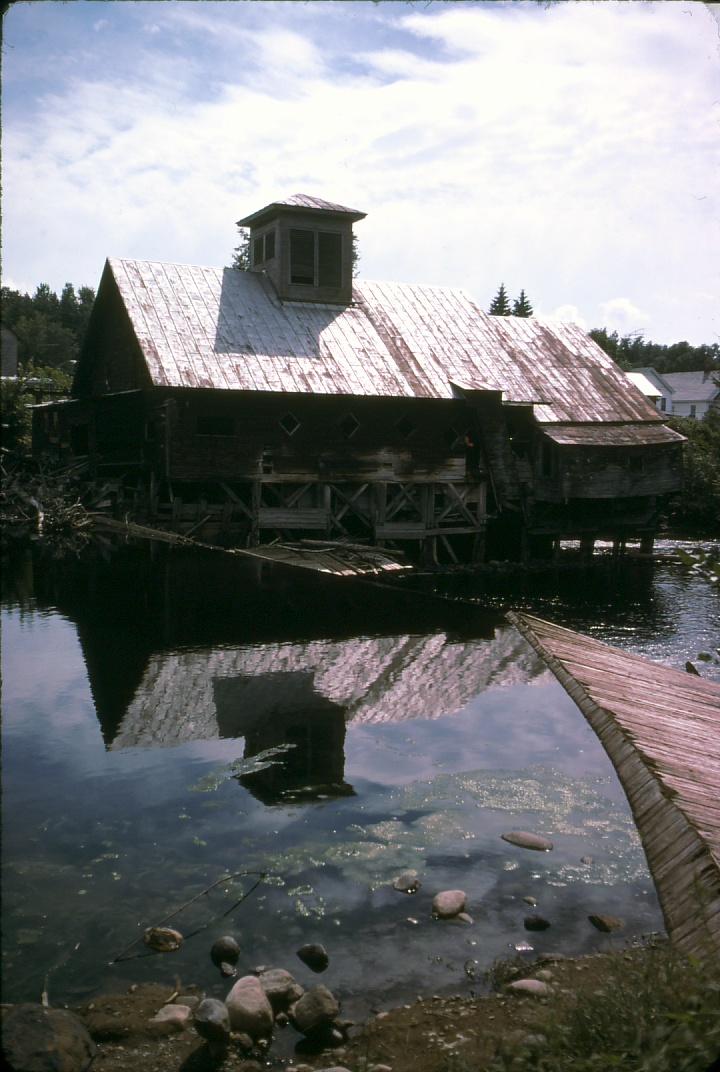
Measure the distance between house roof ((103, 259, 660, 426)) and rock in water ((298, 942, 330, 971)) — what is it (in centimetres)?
2036

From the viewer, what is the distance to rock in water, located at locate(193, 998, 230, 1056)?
5117mm

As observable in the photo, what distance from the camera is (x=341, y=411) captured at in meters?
28.1

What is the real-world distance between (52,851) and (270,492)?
21.4 m

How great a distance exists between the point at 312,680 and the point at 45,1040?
361 inches

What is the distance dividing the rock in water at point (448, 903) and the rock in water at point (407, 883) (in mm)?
235

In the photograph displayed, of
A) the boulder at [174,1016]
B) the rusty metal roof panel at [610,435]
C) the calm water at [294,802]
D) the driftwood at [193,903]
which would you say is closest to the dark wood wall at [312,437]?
the rusty metal roof panel at [610,435]

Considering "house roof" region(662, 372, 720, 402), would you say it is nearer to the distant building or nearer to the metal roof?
the distant building

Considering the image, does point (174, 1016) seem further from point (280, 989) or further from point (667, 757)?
point (667, 757)

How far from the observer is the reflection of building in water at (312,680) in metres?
11.6

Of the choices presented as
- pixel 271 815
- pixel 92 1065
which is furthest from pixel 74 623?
pixel 92 1065

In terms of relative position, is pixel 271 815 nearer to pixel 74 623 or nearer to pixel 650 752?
pixel 650 752

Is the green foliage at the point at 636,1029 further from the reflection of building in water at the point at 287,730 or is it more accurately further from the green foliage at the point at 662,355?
the green foliage at the point at 662,355

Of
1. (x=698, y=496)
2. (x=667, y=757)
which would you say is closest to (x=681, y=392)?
(x=698, y=496)

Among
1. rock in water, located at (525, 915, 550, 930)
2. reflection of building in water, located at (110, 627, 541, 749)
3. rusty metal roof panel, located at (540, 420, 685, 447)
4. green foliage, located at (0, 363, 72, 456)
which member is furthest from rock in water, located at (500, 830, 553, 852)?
green foliage, located at (0, 363, 72, 456)
